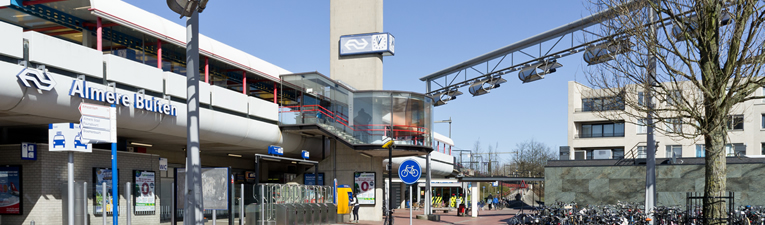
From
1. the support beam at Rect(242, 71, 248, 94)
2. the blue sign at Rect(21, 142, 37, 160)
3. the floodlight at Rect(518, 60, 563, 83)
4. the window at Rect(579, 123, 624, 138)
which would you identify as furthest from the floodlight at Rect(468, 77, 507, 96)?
the window at Rect(579, 123, 624, 138)

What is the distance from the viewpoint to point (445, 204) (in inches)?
2195

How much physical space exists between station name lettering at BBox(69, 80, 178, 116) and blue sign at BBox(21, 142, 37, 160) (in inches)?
101

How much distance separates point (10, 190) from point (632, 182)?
68.6ft

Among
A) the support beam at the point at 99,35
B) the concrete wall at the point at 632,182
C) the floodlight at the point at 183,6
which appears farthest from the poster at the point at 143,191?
the concrete wall at the point at 632,182

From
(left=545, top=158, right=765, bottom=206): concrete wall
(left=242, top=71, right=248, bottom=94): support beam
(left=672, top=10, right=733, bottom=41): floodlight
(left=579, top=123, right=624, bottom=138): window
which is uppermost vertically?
(left=672, top=10, right=733, bottom=41): floodlight

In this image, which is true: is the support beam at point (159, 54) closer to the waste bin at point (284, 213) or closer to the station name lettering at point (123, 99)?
the station name lettering at point (123, 99)

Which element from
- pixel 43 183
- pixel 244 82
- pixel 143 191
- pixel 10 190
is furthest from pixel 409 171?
pixel 244 82

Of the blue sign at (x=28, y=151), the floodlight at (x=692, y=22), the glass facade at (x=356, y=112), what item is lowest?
the blue sign at (x=28, y=151)

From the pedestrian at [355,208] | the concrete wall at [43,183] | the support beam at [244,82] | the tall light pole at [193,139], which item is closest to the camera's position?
the tall light pole at [193,139]

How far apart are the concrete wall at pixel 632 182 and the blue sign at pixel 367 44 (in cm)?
973

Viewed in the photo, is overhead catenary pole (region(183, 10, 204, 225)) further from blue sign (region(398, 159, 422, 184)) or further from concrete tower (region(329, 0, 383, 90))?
concrete tower (region(329, 0, 383, 90))

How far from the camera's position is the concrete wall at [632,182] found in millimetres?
24328

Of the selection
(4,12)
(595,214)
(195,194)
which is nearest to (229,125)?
(4,12)

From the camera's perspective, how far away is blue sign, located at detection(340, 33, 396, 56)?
32719 mm
